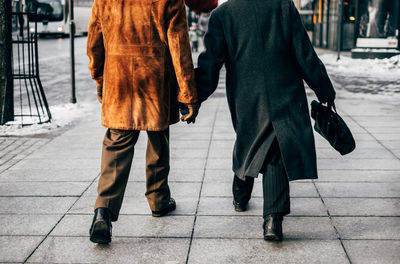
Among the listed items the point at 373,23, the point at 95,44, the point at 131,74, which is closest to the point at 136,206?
the point at 131,74

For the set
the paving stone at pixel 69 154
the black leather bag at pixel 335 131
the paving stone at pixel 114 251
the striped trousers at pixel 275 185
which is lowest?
the paving stone at pixel 69 154

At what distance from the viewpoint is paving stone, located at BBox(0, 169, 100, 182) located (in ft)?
17.7

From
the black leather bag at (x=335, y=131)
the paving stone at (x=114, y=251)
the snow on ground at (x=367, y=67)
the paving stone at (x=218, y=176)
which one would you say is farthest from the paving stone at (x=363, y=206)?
the snow on ground at (x=367, y=67)

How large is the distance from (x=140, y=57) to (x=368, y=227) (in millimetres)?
1904

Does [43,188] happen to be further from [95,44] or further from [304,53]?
[304,53]

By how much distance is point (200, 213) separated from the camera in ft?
14.3

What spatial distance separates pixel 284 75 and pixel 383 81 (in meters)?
11.5

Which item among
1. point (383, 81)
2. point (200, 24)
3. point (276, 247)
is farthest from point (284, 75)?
point (200, 24)

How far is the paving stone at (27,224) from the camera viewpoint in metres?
3.97

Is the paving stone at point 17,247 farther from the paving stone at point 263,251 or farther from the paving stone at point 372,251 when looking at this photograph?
the paving stone at point 372,251

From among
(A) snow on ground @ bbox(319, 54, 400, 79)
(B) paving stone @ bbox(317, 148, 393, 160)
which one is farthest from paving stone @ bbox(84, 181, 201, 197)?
(A) snow on ground @ bbox(319, 54, 400, 79)

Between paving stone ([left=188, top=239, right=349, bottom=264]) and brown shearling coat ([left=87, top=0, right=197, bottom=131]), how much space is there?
0.83m

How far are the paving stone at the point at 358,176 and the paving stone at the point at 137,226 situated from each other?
1.66 meters

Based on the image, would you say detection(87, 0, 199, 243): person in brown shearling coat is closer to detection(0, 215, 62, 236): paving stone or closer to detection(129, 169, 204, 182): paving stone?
detection(0, 215, 62, 236): paving stone
